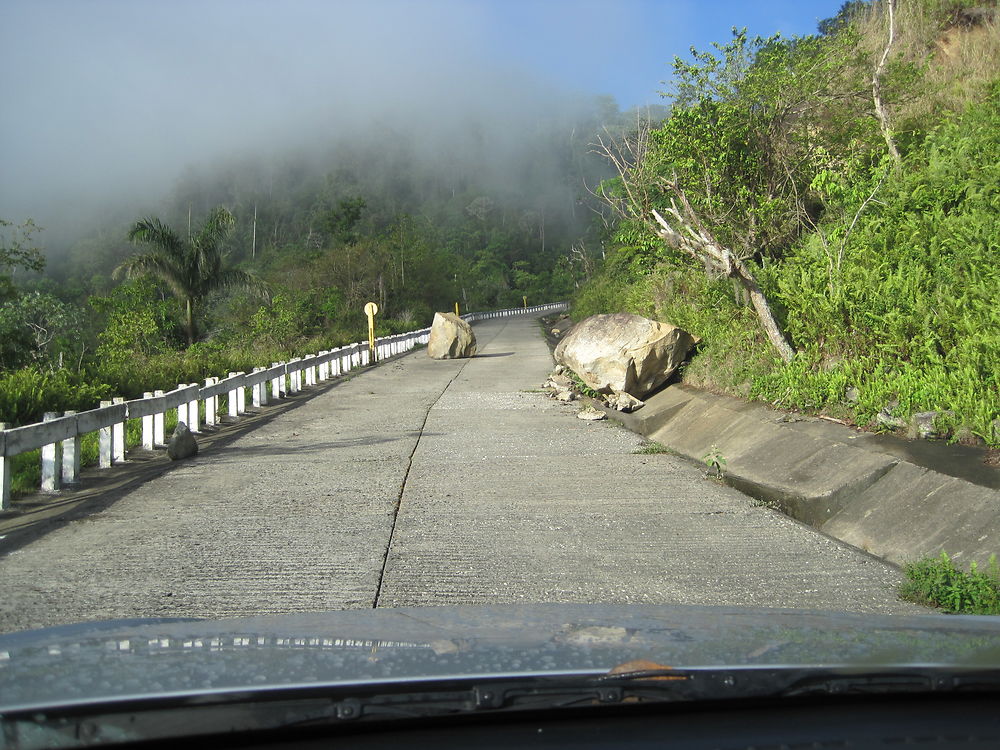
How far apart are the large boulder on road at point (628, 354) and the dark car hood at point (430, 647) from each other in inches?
461

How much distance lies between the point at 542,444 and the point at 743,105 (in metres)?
8.03

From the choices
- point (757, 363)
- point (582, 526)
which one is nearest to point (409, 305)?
point (757, 363)

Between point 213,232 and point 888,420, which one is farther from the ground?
point 213,232

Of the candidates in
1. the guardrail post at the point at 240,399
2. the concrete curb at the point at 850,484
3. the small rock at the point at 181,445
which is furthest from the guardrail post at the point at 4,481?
the guardrail post at the point at 240,399

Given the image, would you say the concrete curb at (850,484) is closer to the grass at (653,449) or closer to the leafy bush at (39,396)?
the grass at (653,449)

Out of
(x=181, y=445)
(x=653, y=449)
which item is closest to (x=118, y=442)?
(x=181, y=445)

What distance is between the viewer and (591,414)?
14.8 meters

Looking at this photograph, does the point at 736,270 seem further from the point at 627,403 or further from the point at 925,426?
the point at 925,426

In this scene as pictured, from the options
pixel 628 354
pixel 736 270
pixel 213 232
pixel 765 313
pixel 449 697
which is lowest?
pixel 449 697

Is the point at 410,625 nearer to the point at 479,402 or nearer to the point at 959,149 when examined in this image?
the point at 959,149

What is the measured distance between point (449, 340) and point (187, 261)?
11.2 m

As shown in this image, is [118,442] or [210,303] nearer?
[118,442]

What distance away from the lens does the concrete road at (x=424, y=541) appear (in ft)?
18.5

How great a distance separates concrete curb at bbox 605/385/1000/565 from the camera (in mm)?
6410
